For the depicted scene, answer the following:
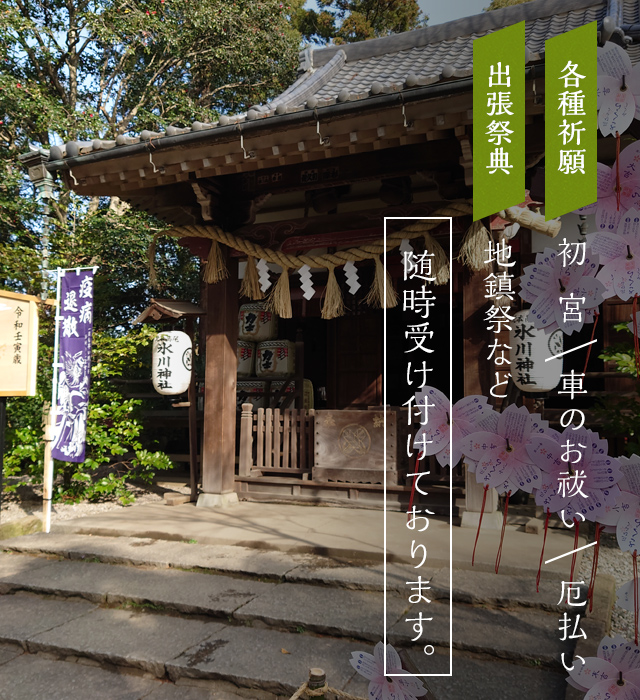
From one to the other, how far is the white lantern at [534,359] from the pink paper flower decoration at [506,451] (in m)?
4.86

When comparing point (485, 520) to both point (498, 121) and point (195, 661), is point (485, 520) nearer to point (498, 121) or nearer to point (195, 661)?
point (195, 661)

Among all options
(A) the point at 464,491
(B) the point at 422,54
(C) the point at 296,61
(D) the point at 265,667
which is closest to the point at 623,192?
(D) the point at 265,667

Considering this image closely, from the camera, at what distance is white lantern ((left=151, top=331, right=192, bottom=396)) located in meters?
7.36

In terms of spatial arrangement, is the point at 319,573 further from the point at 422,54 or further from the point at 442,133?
the point at 422,54

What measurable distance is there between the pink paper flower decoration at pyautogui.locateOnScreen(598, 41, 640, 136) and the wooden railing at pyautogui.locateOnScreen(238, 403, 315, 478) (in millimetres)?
6507

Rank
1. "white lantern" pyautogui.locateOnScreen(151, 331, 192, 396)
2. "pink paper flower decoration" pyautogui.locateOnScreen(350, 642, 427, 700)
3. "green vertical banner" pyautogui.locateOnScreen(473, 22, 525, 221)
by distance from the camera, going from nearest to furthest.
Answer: "pink paper flower decoration" pyautogui.locateOnScreen(350, 642, 427, 700)
"green vertical banner" pyautogui.locateOnScreen(473, 22, 525, 221)
"white lantern" pyautogui.locateOnScreen(151, 331, 192, 396)

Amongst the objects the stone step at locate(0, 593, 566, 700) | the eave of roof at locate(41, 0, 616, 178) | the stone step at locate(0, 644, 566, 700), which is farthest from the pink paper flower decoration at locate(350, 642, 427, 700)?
the eave of roof at locate(41, 0, 616, 178)

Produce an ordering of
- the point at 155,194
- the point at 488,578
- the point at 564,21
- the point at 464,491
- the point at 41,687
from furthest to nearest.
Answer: the point at 564,21
the point at 155,194
the point at 464,491
the point at 488,578
the point at 41,687

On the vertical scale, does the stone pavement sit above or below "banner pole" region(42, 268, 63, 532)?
below

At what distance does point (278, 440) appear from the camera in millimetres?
7629

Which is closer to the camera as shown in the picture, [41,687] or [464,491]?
[41,687]

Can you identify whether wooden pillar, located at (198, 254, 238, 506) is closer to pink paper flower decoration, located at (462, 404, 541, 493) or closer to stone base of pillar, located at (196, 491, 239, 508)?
stone base of pillar, located at (196, 491, 239, 508)

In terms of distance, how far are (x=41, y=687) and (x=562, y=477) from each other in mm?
3236

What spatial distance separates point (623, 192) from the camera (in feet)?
3.56
